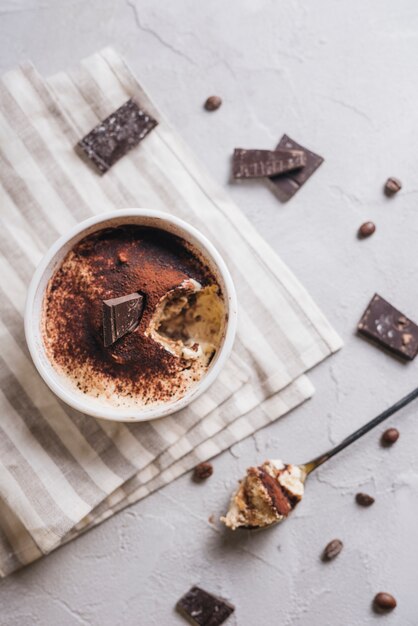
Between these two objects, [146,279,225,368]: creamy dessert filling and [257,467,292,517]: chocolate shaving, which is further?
[257,467,292,517]: chocolate shaving

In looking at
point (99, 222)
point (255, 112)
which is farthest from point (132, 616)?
point (255, 112)

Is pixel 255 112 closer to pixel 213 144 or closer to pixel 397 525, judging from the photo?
pixel 213 144

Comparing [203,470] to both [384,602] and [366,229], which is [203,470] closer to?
[384,602]

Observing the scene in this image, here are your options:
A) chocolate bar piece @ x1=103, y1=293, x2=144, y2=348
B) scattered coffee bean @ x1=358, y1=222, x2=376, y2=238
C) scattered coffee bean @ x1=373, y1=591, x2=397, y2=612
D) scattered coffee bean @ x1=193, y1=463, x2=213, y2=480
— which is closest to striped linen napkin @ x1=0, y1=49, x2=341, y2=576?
scattered coffee bean @ x1=193, y1=463, x2=213, y2=480

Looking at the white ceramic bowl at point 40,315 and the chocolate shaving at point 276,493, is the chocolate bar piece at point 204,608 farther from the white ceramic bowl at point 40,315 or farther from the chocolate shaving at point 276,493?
the white ceramic bowl at point 40,315

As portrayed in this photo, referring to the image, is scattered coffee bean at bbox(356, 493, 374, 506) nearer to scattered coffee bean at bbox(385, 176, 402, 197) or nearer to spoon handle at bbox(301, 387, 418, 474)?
spoon handle at bbox(301, 387, 418, 474)

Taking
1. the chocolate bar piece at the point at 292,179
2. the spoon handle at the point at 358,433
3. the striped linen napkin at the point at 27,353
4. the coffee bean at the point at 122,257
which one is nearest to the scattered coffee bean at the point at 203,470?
the striped linen napkin at the point at 27,353

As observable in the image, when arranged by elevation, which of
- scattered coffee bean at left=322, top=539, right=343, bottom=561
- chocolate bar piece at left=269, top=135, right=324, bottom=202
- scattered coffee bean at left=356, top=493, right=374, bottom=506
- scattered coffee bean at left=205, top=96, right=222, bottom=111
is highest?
scattered coffee bean at left=205, top=96, right=222, bottom=111
